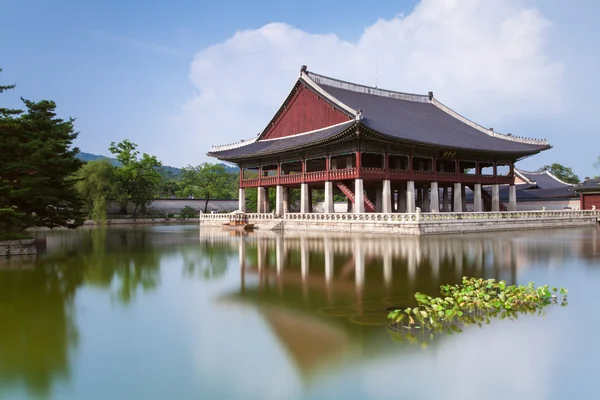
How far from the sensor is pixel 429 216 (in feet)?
112

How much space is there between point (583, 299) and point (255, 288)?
8.43m

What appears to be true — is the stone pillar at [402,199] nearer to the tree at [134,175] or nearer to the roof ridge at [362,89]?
the roof ridge at [362,89]

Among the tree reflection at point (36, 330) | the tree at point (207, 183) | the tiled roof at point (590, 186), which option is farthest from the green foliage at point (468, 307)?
the tree at point (207, 183)

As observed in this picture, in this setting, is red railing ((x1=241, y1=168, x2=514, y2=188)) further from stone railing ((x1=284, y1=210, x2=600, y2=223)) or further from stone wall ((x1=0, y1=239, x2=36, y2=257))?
stone wall ((x1=0, y1=239, x2=36, y2=257))

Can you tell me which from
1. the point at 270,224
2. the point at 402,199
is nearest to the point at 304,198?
the point at 270,224

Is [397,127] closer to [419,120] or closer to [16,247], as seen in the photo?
[419,120]

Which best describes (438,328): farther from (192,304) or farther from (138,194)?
(138,194)

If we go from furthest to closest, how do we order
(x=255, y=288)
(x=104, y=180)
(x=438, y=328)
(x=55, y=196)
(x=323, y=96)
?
(x=104, y=180) < (x=323, y=96) < (x=55, y=196) < (x=255, y=288) < (x=438, y=328)

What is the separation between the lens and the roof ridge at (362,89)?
167 ft

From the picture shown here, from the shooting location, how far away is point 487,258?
61.3 feet

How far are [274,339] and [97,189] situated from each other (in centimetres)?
5458

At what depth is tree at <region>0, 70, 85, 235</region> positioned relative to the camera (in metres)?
22.3

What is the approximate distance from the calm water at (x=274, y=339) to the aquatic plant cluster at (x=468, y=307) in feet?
1.30

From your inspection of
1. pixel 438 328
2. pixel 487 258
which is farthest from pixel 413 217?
pixel 438 328
